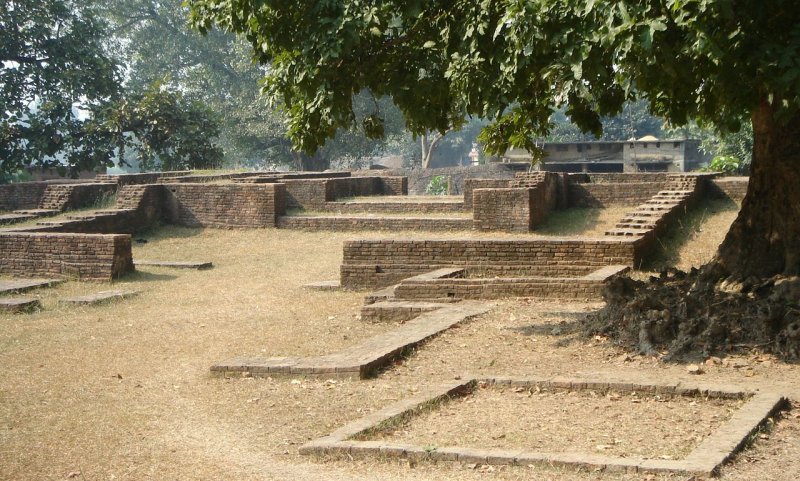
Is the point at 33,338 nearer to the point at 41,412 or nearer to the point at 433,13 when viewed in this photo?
the point at 41,412

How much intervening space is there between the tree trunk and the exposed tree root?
0.99 feet

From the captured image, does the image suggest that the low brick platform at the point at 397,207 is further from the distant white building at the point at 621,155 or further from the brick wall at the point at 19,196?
the distant white building at the point at 621,155

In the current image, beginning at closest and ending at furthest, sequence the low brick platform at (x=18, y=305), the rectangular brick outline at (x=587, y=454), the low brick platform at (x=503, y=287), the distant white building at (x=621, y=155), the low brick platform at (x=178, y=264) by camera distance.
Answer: the rectangular brick outline at (x=587, y=454), the low brick platform at (x=503, y=287), the low brick platform at (x=18, y=305), the low brick platform at (x=178, y=264), the distant white building at (x=621, y=155)

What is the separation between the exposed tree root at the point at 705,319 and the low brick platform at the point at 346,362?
4.66 feet

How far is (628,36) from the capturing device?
6.52m

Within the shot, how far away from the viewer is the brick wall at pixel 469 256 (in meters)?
11.5

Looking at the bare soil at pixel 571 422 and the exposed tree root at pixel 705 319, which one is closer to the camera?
the bare soil at pixel 571 422

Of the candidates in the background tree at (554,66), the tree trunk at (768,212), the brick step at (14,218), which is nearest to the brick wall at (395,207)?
the brick step at (14,218)

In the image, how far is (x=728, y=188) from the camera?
1628 cm

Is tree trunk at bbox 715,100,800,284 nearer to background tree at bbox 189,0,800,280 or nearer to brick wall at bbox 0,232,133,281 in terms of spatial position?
background tree at bbox 189,0,800,280

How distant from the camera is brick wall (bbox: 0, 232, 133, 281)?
1333 centimetres

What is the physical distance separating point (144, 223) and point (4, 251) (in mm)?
4381

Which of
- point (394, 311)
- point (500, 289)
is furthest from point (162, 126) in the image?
point (394, 311)

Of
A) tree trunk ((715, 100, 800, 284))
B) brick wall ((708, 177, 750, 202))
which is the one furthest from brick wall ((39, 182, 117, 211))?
tree trunk ((715, 100, 800, 284))
